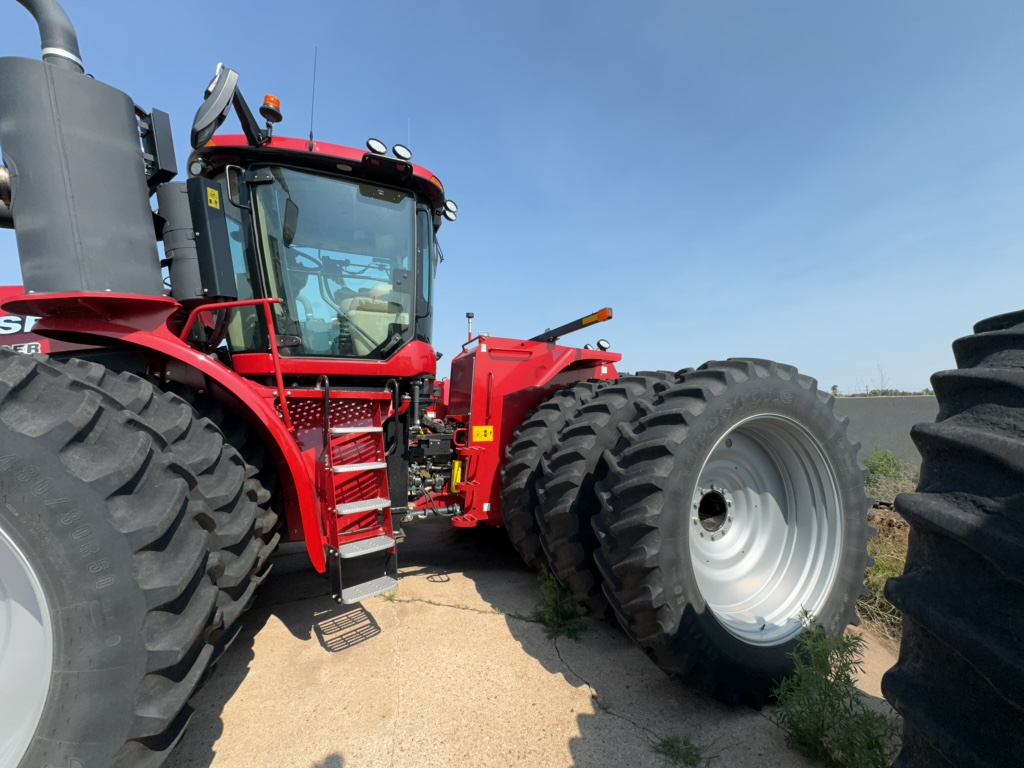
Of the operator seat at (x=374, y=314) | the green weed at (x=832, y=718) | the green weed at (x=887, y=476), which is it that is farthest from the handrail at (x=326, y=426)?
the green weed at (x=887, y=476)

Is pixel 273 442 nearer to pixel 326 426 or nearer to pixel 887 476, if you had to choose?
pixel 326 426

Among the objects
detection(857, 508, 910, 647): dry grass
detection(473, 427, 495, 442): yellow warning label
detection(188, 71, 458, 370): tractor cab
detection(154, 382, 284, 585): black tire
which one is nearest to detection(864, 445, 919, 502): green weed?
detection(857, 508, 910, 647): dry grass

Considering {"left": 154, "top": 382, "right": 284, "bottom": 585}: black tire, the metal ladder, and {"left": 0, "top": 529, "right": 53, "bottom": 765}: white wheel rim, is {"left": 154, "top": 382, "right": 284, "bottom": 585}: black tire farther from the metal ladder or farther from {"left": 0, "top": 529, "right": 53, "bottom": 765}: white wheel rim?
{"left": 0, "top": 529, "right": 53, "bottom": 765}: white wheel rim

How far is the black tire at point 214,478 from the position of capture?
173 centimetres

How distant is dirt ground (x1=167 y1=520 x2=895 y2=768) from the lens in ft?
5.98

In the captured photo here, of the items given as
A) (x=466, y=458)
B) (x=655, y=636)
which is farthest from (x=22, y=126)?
(x=655, y=636)

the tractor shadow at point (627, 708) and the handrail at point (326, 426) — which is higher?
→ the handrail at point (326, 426)

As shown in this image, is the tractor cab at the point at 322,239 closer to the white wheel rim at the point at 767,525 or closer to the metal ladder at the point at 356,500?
the metal ladder at the point at 356,500

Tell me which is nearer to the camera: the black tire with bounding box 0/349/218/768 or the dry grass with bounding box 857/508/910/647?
the black tire with bounding box 0/349/218/768

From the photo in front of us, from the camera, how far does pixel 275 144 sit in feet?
8.68

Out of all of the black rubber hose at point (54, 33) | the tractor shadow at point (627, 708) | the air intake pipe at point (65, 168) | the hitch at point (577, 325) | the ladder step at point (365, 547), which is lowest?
the tractor shadow at point (627, 708)

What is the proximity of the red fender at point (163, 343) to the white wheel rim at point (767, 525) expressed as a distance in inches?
76.0

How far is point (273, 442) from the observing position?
2469 mm

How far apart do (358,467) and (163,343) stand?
1.02 meters
